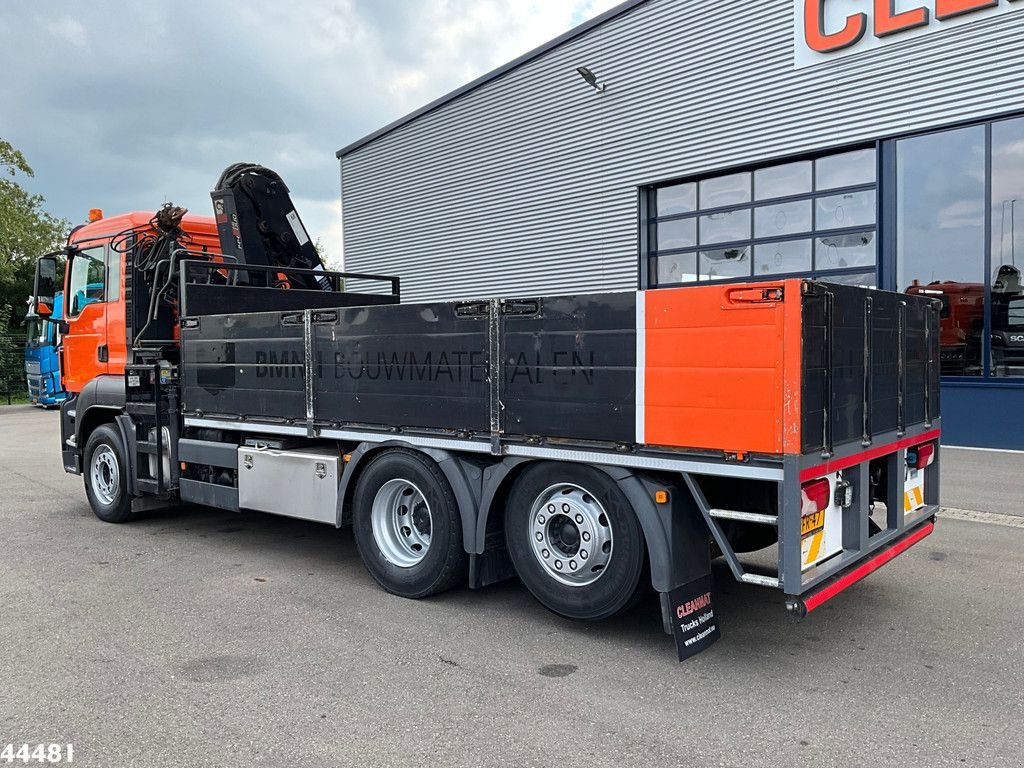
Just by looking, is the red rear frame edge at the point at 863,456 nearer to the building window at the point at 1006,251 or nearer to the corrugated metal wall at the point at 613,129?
the building window at the point at 1006,251

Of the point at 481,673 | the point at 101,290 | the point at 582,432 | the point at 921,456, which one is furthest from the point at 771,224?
the point at 481,673

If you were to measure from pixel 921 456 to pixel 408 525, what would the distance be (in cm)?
340

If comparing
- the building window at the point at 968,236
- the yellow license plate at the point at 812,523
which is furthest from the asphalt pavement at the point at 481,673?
the building window at the point at 968,236

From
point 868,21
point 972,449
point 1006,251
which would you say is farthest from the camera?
point 868,21

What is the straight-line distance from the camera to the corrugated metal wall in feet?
39.5

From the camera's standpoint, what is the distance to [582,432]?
14.6 ft

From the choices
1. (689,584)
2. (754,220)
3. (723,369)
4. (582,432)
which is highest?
(754,220)

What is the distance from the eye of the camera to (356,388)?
18.5 feet

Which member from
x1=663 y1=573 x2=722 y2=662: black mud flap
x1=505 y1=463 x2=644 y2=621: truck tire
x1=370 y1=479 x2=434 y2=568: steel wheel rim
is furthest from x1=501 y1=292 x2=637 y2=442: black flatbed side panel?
x1=370 y1=479 x2=434 y2=568: steel wheel rim

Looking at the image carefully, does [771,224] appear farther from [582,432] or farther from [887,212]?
[582,432]

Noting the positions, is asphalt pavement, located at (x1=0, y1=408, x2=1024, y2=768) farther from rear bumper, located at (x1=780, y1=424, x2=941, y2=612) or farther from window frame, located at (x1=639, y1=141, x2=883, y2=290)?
window frame, located at (x1=639, y1=141, x2=883, y2=290)

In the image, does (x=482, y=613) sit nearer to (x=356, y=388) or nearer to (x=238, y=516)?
(x=356, y=388)

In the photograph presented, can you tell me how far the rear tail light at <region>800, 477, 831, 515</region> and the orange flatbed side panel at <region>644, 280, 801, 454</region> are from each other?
1.11 ft

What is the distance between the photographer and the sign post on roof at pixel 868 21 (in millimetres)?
11398
